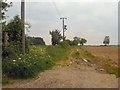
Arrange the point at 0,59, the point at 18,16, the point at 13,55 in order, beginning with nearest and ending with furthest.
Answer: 1. the point at 0,59
2. the point at 13,55
3. the point at 18,16

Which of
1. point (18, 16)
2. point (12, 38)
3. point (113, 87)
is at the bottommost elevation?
point (113, 87)

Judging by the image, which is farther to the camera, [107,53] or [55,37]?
[55,37]

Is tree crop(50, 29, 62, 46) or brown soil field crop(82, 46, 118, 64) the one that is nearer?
brown soil field crop(82, 46, 118, 64)

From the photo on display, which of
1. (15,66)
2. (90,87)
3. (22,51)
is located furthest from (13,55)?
(90,87)

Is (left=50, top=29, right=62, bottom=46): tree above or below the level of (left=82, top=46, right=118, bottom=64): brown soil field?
above

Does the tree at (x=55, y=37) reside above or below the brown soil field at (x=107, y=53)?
above

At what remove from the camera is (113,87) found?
40.1 feet

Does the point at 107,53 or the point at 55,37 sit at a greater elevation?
the point at 55,37

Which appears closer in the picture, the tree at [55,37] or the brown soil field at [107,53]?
the brown soil field at [107,53]

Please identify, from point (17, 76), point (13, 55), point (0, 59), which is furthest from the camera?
point (13, 55)

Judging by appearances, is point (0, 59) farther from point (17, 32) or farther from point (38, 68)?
point (17, 32)

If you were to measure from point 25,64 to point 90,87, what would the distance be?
167 inches

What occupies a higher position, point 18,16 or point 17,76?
point 18,16

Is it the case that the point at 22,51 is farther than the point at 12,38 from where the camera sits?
No
